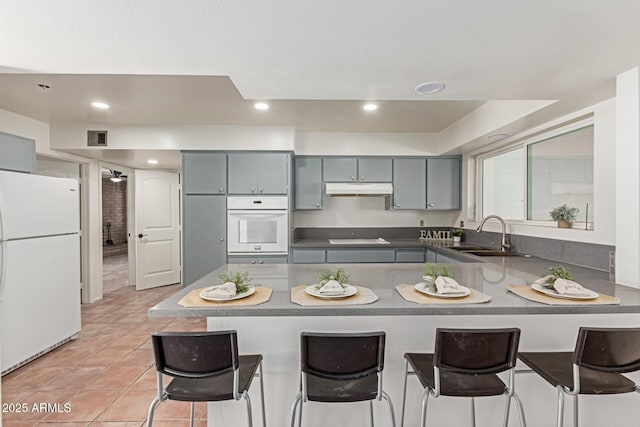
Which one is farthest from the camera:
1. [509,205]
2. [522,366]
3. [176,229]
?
[176,229]

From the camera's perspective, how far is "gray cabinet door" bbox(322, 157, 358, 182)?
4277mm

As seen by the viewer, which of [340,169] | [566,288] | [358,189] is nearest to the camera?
[566,288]

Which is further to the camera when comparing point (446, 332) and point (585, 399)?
point (585, 399)

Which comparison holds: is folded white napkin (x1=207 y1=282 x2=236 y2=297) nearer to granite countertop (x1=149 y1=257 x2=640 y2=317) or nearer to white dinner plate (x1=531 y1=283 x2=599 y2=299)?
granite countertop (x1=149 y1=257 x2=640 y2=317)

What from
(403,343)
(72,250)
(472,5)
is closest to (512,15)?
(472,5)

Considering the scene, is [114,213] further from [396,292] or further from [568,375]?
[568,375]

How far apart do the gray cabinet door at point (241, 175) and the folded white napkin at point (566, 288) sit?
3.12 meters

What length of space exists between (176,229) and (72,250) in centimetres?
246

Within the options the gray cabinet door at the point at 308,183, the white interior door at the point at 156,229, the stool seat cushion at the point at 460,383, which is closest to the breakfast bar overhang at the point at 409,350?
the stool seat cushion at the point at 460,383

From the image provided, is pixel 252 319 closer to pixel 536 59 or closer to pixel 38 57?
pixel 38 57

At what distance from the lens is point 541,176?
121 inches

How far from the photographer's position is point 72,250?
3.18 meters

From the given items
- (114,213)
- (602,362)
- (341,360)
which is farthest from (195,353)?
(114,213)

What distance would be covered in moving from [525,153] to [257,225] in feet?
9.69
